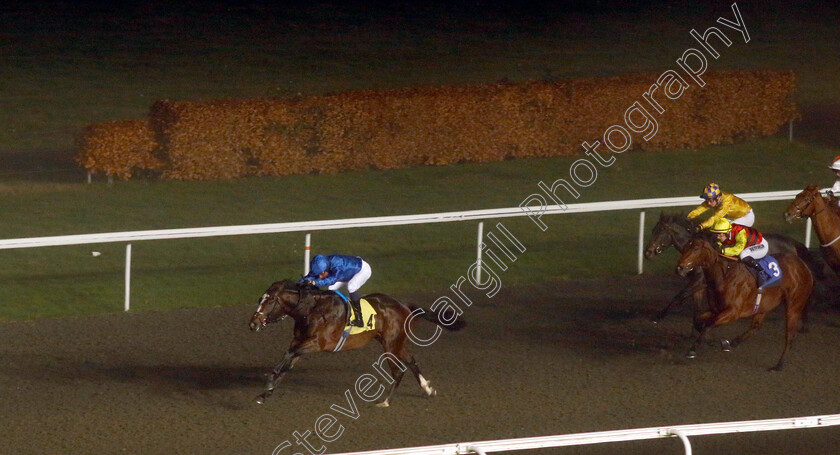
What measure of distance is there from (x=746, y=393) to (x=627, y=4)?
14209mm

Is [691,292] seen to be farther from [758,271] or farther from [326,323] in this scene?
[326,323]

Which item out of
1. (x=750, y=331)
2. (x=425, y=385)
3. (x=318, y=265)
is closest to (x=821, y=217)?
(x=750, y=331)

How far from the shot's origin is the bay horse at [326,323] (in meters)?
5.89

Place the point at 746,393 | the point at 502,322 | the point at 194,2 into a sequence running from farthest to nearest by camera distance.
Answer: the point at 194,2, the point at 502,322, the point at 746,393

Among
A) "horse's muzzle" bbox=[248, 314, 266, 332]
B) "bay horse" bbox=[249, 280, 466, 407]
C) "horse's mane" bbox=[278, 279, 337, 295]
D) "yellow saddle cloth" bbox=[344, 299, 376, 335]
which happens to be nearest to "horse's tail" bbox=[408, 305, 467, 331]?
"bay horse" bbox=[249, 280, 466, 407]

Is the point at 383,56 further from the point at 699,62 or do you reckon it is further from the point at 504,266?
the point at 504,266

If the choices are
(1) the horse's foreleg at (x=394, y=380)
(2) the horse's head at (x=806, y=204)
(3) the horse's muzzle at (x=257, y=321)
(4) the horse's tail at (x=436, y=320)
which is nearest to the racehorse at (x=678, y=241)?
(2) the horse's head at (x=806, y=204)

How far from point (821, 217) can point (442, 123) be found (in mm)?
4753

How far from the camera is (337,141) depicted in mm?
11086

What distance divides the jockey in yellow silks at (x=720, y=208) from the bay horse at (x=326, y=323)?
2.02 meters

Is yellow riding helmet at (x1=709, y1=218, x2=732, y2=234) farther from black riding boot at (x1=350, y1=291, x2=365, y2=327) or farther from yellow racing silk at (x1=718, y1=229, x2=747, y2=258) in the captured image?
black riding boot at (x1=350, y1=291, x2=365, y2=327)

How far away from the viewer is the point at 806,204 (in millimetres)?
7355

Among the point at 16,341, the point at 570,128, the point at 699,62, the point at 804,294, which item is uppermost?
the point at 699,62

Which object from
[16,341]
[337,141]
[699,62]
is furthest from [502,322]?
[699,62]
